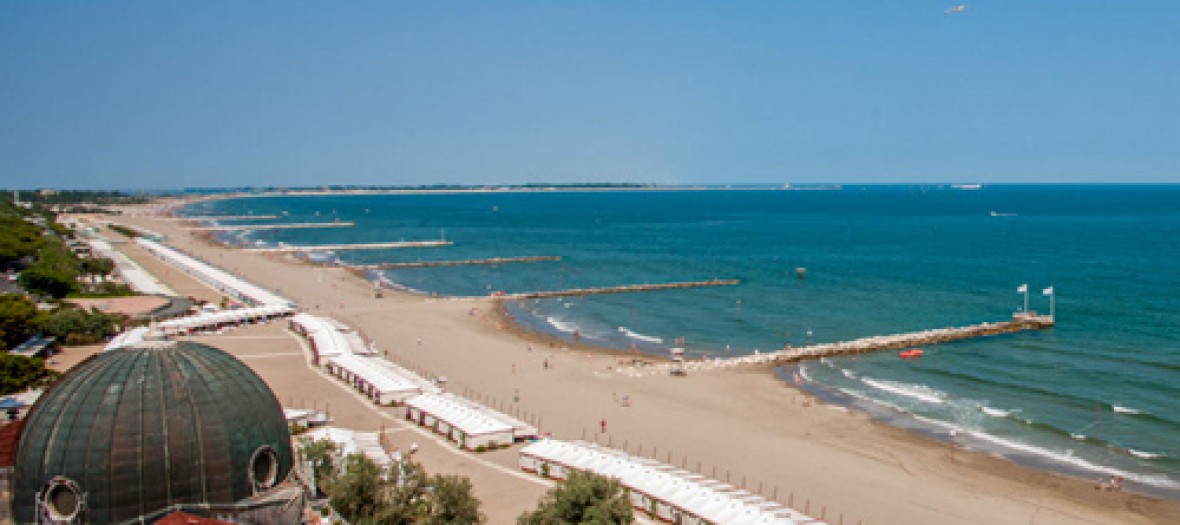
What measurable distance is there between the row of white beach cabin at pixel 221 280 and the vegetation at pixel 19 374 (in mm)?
32526

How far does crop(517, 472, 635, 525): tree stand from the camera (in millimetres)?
23750

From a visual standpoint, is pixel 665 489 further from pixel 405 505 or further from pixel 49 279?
pixel 49 279

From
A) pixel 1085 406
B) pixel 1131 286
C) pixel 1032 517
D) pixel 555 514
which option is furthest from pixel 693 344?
pixel 1131 286

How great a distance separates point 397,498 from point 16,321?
42421 millimetres

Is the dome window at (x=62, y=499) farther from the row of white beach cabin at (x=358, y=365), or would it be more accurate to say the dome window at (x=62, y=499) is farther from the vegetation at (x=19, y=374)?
the vegetation at (x=19, y=374)

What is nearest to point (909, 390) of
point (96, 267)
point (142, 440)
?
point (142, 440)

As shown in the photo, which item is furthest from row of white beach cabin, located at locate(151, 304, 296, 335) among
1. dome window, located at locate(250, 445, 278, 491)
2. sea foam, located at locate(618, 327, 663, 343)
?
dome window, located at locate(250, 445, 278, 491)

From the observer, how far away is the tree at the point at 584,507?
23.8m

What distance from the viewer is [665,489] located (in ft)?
104

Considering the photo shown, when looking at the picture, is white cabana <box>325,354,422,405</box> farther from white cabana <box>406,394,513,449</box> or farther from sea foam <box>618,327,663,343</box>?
sea foam <box>618,327,663,343</box>

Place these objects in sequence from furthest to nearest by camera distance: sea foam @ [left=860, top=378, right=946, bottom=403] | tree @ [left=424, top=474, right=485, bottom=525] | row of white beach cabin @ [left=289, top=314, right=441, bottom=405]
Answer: sea foam @ [left=860, top=378, right=946, bottom=403], row of white beach cabin @ [left=289, top=314, right=441, bottom=405], tree @ [left=424, top=474, right=485, bottom=525]

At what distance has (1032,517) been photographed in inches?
1299

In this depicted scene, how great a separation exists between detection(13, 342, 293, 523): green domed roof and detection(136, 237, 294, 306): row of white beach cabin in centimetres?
5618

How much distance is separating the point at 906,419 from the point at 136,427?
40.5 metres
